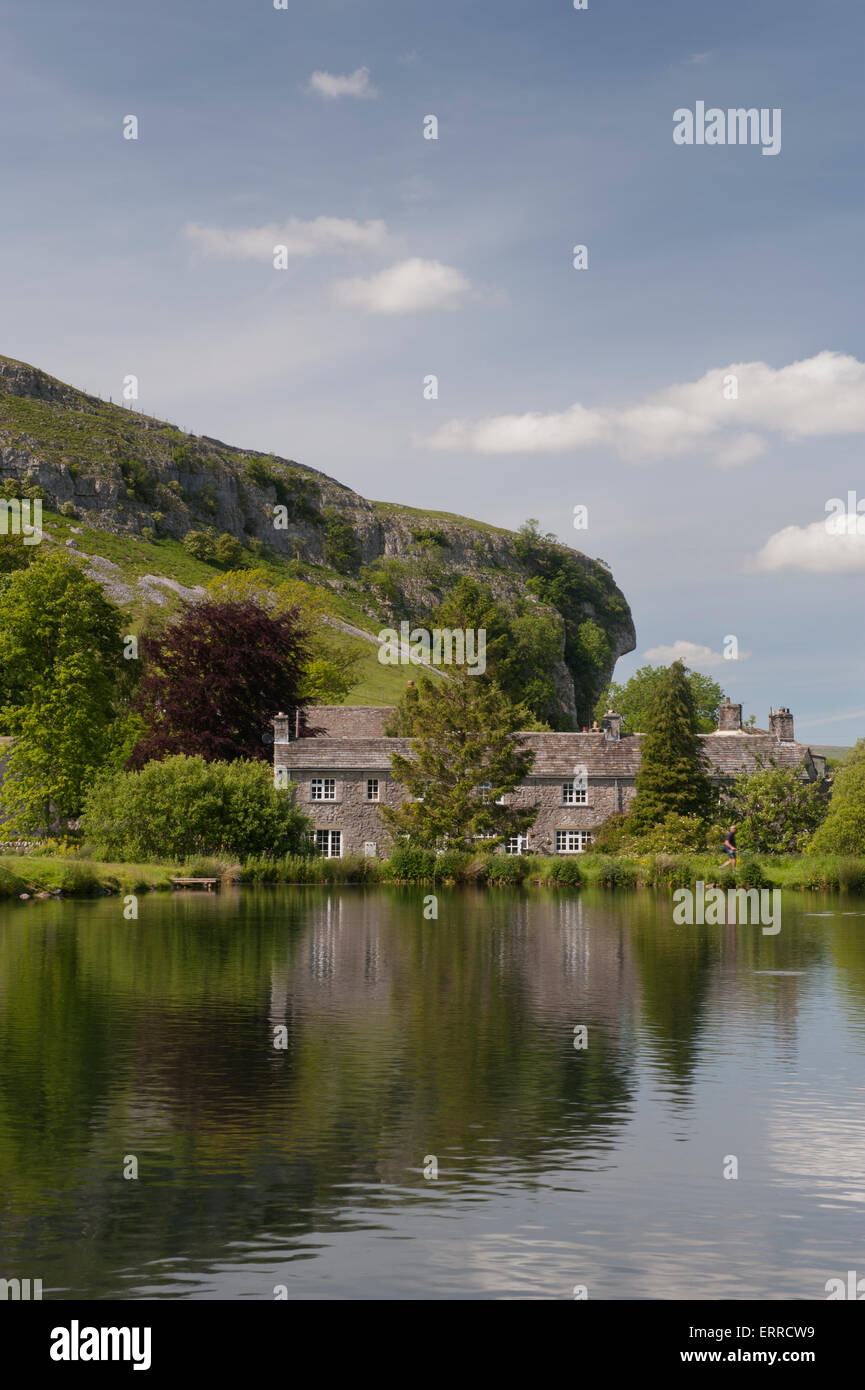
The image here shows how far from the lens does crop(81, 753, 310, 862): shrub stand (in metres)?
50.5

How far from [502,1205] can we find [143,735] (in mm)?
56751

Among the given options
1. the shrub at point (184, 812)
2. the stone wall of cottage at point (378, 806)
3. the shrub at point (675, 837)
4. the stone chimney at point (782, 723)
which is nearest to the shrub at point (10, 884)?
the shrub at point (184, 812)

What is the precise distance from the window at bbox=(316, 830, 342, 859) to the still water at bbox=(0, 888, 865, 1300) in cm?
3974

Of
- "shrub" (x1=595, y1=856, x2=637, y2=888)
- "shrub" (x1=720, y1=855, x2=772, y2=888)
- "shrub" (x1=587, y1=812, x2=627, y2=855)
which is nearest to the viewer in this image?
"shrub" (x1=720, y1=855, x2=772, y2=888)

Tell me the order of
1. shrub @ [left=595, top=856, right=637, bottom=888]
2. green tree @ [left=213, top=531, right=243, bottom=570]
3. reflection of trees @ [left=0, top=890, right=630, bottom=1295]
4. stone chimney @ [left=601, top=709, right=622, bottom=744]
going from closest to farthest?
reflection of trees @ [left=0, top=890, right=630, bottom=1295] → shrub @ [left=595, top=856, right=637, bottom=888] → stone chimney @ [left=601, top=709, right=622, bottom=744] → green tree @ [left=213, top=531, right=243, bottom=570]

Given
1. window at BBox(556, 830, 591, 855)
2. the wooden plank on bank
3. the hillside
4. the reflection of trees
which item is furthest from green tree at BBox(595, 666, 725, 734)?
the reflection of trees

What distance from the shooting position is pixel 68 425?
178 meters

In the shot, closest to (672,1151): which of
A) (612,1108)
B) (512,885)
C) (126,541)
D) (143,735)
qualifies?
(612,1108)

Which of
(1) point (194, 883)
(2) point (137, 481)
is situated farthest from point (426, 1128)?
(2) point (137, 481)

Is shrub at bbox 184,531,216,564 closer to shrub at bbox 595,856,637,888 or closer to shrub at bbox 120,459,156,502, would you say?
shrub at bbox 120,459,156,502

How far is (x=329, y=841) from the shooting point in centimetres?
6431

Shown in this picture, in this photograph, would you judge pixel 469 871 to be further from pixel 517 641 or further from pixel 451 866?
pixel 517 641

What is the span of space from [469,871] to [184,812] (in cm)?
1187
